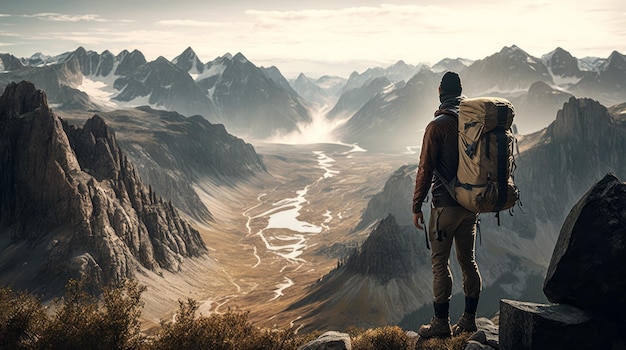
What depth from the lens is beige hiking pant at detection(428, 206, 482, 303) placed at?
13.2 metres

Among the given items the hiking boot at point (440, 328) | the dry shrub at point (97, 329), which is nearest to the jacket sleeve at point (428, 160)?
the hiking boot at point (440, 328)

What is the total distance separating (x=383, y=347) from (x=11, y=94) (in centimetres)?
13805

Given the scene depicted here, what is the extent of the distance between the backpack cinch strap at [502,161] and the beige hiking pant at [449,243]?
61.6 inches

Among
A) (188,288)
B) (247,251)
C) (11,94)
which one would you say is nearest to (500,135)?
(188,288)

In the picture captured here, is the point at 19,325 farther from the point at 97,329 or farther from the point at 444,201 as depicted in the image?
the point at 444,201

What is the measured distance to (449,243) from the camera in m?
13.6

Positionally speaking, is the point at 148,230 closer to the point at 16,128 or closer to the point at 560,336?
the point at 16,128

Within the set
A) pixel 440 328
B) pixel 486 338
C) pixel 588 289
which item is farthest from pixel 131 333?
pixel 588 289

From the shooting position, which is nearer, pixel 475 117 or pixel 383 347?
pixel 475 117

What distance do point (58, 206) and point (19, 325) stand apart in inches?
4015

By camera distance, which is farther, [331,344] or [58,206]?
[58,206]

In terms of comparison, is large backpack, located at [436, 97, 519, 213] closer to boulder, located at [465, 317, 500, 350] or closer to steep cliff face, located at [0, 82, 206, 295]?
boulder, located at [465, 317, 500, 350]

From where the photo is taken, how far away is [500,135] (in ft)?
38.7

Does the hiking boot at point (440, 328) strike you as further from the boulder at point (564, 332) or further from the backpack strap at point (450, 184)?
the backpack strap at point (450, 184)
